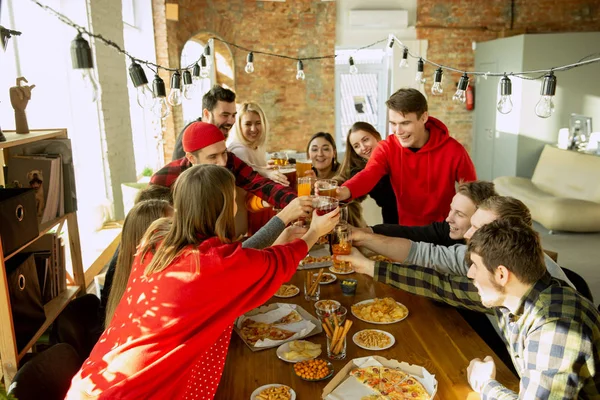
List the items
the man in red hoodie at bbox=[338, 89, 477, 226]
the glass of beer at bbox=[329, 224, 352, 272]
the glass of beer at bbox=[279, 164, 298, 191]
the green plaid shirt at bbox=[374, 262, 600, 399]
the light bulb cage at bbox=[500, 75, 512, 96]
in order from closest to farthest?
the green plaid shirt at bbox=[374, 262, 600, 399] → the glass of beer at bbox=[329, 224, 352, 272] → the light bulb cage at bbox=[500, 75, 512, 96] → the man in red hoodie at bbox=[338, 89, 477, 226] → the glass of beer at bbox=[279, 164, 298, 191]

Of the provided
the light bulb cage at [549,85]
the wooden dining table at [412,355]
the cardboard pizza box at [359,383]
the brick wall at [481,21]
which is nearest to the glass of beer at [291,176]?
the wooden dining table at [412,355]

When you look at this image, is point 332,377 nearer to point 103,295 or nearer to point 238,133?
point 103,295

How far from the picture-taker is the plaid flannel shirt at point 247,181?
2.70 metres

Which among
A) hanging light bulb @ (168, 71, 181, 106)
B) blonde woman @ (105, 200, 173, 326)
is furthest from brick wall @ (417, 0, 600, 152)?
blonde woman @ (105, 200, 173, 326)

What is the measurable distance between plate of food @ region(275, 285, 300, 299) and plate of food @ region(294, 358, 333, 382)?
24.8 inches

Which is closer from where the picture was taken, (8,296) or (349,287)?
(8,296)

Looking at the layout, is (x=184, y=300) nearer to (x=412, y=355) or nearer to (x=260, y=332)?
(x=260, y=332)

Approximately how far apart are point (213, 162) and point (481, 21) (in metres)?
7.65

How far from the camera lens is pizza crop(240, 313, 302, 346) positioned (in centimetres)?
192

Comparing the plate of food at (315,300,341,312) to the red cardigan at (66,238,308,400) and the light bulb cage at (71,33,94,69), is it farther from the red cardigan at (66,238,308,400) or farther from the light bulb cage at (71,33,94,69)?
the light bulb cage at (71,33,94,69)

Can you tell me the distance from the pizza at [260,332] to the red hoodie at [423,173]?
46.3 inches

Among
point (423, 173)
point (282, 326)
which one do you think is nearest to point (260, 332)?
point (282, 326)

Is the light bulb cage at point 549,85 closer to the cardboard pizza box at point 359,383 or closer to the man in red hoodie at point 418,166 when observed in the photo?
the man in red hoodie at point 418,166

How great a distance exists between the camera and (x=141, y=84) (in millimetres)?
1972
